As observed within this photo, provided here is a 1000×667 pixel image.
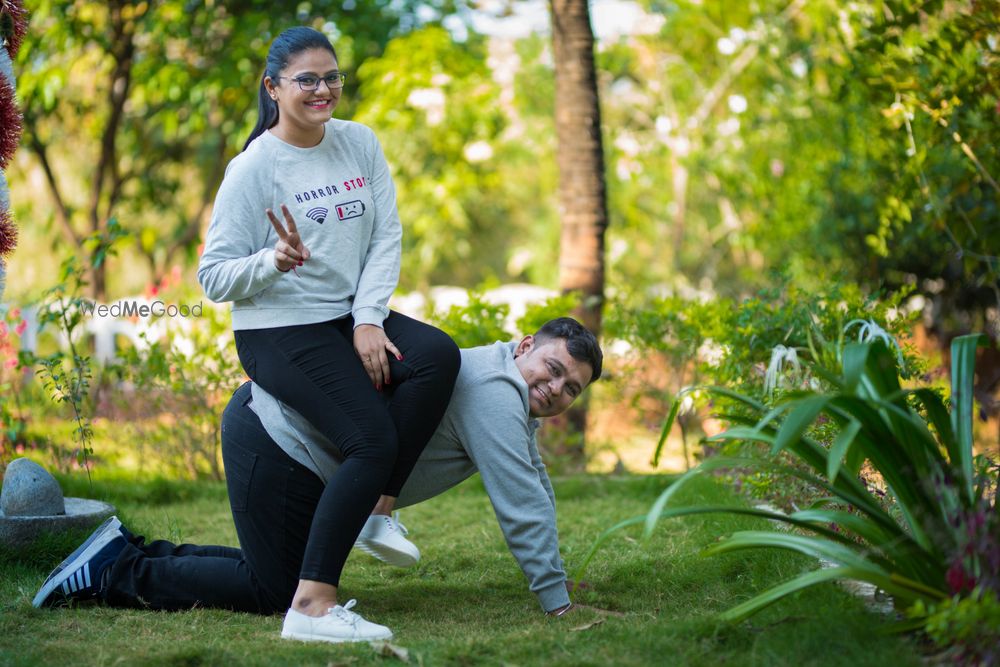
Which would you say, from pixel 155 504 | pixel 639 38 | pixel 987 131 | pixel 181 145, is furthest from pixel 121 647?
pixel 639 38

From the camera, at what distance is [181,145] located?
41.8 ft

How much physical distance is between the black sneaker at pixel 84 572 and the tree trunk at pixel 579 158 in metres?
3.48

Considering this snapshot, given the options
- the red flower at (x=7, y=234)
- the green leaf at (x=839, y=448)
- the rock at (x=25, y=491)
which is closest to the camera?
the green leaf at (x=839, y=448)

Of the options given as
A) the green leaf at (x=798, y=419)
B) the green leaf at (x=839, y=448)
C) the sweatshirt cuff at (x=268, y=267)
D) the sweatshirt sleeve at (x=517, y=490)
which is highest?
the sweatshirt cuff at (x=268, y=267)

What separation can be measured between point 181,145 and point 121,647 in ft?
35.5

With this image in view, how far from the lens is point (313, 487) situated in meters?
3.21

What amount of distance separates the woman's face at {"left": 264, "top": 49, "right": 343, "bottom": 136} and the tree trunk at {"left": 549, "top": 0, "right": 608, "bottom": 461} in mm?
3332

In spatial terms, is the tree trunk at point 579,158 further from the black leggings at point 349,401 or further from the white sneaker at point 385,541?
the black leggings at point 349,401

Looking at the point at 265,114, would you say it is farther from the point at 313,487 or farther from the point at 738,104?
the point at 738,104

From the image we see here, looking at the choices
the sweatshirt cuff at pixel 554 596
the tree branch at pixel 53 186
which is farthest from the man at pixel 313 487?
the tree branch at pixel 53 186

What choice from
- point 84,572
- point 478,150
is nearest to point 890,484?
point 84,572

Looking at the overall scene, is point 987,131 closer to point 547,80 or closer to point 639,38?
point 639,38

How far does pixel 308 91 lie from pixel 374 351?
80cm

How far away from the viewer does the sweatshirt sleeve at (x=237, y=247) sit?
2979 mm
